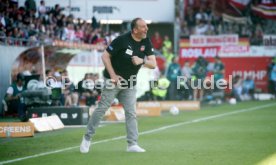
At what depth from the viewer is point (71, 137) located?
1650 centimetres

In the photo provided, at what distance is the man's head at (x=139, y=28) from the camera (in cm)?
1281

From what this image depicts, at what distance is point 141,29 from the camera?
12.8m

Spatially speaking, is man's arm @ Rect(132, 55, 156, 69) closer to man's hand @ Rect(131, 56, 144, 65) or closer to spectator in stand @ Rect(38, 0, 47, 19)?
man's hand @ Rect(131, 56, 144, 65)

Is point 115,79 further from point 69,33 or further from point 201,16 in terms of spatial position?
point 201,16

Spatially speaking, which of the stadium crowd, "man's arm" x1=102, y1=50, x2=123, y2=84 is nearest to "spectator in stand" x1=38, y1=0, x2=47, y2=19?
the stadium crowd

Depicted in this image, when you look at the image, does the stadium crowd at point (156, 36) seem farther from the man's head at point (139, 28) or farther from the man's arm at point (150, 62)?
the man's head at point (139, 28)

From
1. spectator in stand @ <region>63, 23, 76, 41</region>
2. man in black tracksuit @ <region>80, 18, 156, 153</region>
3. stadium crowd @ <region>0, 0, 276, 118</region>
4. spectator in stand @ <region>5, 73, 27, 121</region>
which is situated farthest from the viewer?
spectator in stand @ <region>63, 23, 76, 41</region>

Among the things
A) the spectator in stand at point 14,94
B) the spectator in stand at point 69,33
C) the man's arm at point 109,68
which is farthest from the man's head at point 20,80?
the man's arm at point 109,68

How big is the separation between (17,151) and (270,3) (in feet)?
104

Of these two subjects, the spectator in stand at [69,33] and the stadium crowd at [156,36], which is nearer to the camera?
the stadium crowd at [156,36]

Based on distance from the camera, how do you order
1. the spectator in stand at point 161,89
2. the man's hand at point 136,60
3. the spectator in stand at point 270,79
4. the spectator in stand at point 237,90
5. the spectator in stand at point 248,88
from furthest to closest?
1. the spectator in stand at point 270,79
2. the spectator in stand at point 248,88
3. the spectator in stand at point 237,90
4. the spectator in stand at point 161,89
5. the man's hand at point 136,60

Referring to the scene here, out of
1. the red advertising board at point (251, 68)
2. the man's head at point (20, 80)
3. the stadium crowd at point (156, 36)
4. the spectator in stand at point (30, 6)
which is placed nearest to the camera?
the man's head at point (20, 80)

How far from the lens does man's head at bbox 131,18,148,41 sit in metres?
12.8

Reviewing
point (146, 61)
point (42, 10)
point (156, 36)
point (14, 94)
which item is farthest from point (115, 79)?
point (156, 36)
